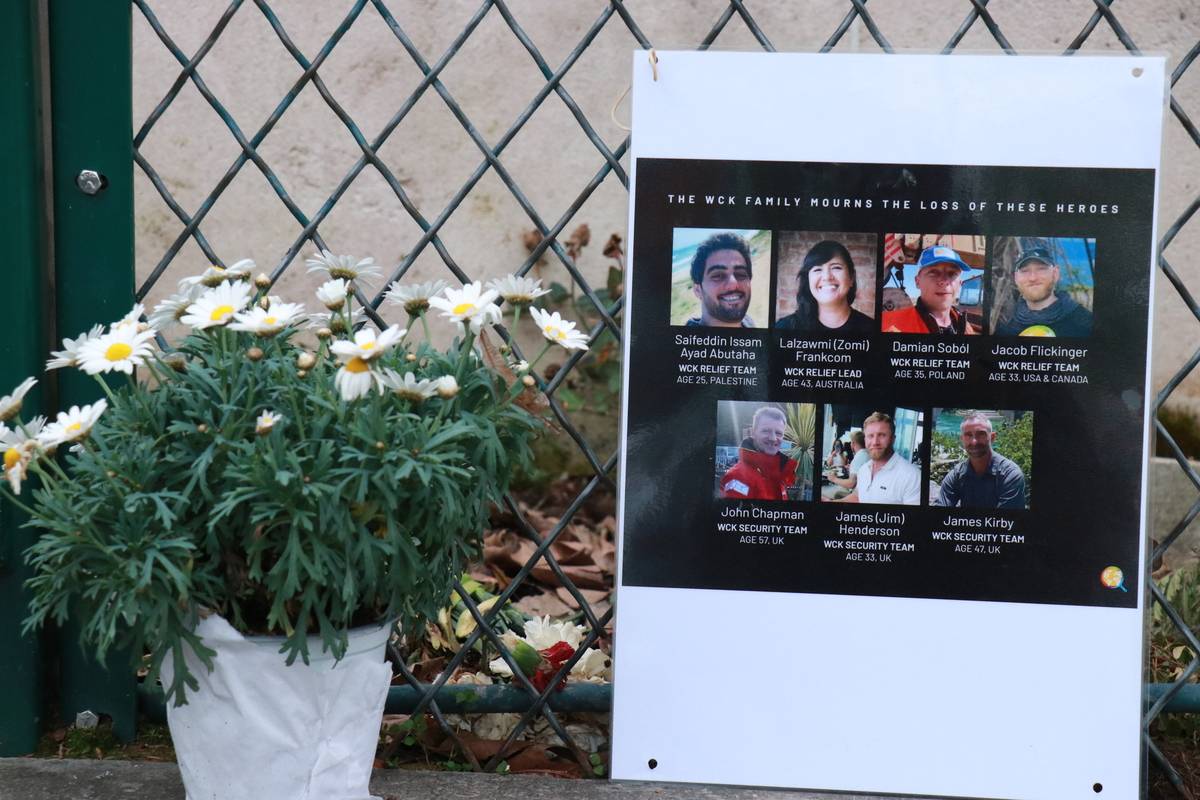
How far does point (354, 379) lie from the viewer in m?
1.43

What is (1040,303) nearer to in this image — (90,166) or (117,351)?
(117,351)

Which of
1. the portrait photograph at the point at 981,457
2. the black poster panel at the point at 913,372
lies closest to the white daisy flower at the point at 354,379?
the black poster panel at the point at 913,372

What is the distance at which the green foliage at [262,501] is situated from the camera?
146 centimetres

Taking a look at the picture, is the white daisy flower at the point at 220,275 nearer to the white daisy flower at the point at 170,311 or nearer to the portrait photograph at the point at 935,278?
the white daisy flower at the point at 170,311

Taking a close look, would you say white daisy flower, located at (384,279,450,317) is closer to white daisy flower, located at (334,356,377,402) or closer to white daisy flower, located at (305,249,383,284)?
white daisy flower, located at (305,249,383,284)

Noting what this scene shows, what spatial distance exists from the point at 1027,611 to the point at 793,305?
597 millimetres

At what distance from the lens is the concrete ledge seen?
1876 millimetres

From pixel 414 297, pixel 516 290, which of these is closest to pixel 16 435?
pixel 414 297

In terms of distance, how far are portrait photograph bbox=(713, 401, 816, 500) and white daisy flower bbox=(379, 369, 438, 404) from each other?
55 cm

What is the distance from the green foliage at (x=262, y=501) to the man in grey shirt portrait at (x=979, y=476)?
0.69m

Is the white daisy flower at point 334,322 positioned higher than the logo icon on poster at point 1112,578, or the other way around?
the white daisy flower at point 334,322

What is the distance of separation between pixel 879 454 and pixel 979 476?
158 millimetres

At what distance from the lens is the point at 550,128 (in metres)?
3.38

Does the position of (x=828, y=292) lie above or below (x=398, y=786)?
above
